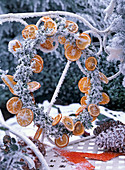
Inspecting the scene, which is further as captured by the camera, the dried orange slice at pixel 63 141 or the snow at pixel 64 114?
the snow at pixel 64 114

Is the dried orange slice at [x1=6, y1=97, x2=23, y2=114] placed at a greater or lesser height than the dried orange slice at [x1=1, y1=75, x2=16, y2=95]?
lesser

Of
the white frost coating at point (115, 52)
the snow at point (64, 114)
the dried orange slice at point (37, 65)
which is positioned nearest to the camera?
the white frost coating at point (115, 52)

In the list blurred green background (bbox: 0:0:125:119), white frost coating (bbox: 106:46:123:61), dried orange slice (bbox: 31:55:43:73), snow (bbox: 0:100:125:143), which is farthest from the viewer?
blurred green background (bbox: 0:0:125:119)

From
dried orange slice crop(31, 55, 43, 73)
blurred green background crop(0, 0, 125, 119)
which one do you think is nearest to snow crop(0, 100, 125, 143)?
blurred green background crop(0, 0, 125, 119)

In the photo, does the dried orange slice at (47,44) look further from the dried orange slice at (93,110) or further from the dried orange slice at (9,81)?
the dried orange slice at (93,110)

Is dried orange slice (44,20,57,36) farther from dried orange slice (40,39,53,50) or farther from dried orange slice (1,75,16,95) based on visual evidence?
dried orange slice (1,75,16,95)

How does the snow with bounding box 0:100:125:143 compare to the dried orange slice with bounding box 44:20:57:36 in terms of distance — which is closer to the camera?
the dried orange slice with bounding box 44:20:57:36

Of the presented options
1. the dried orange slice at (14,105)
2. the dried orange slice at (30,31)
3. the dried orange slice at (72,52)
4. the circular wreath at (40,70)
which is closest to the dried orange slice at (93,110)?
the circular wreath at (40,70)
